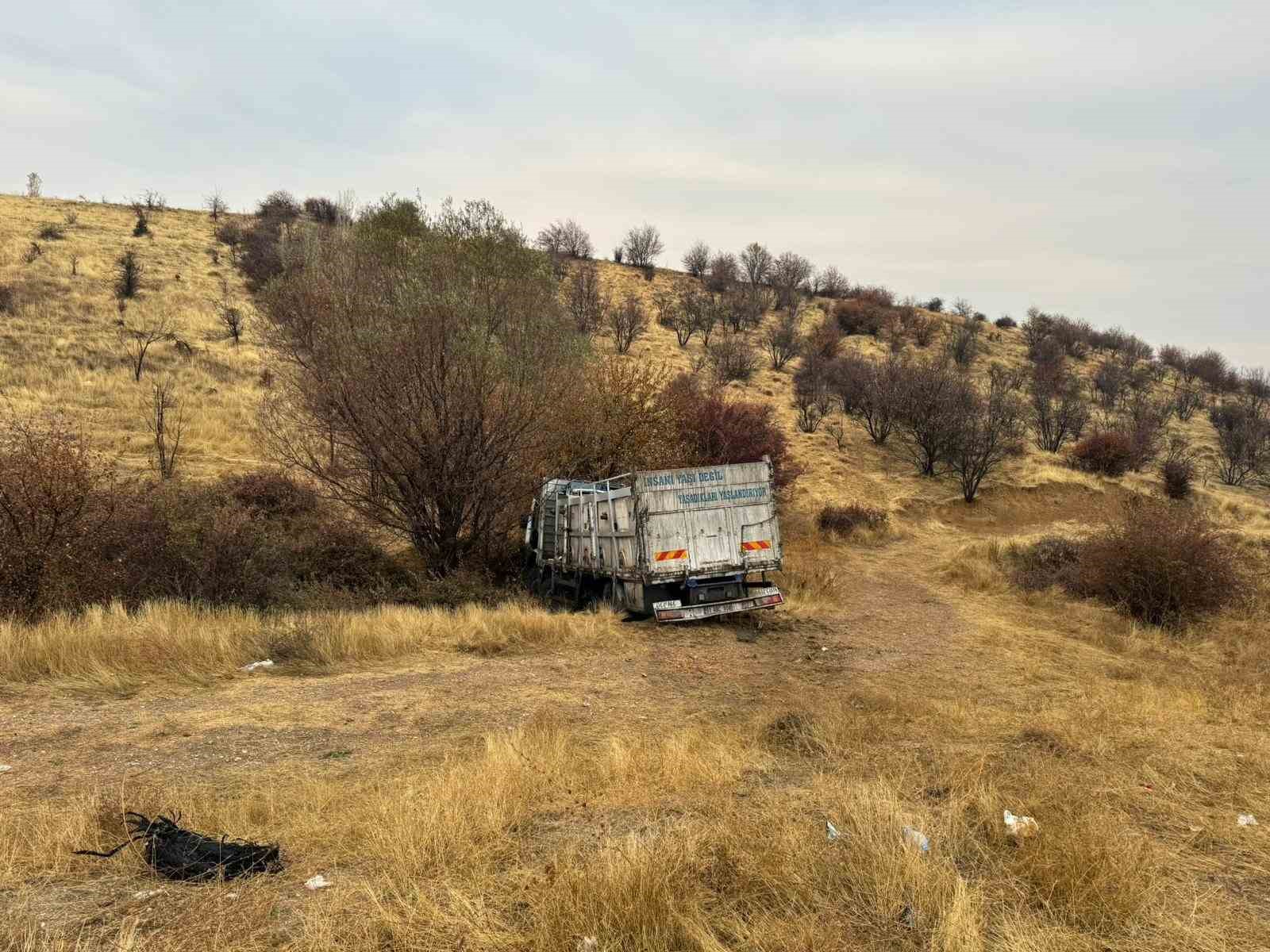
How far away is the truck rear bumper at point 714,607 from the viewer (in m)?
11.0

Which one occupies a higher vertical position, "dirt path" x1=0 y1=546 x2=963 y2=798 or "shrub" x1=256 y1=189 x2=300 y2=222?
"shrub" x1=256 y1=189 x2=300 y2=222

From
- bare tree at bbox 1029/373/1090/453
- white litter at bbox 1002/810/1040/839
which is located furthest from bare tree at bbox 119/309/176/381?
bare tree at bbox 1029/373/1090/453

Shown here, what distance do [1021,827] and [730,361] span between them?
34284 millimetres

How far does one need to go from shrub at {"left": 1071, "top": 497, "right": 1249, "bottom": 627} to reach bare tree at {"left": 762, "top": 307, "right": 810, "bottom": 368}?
2723cm

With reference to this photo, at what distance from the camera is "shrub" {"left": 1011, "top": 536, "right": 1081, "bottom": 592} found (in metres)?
14.8

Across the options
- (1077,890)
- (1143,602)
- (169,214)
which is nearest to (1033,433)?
(1143,602)

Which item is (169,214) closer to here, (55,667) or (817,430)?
(817,430)

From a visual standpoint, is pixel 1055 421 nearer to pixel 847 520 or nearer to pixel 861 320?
pixel 847 520

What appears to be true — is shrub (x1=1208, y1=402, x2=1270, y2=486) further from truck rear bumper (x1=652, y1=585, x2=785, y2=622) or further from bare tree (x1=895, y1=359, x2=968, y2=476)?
truck rear bumper (x1=652, y1=585, x2=785, y2=622)

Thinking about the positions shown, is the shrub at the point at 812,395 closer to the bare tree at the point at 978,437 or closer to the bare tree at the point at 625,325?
the bare tree at the point at 978,437

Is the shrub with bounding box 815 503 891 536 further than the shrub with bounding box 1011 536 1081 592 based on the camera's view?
Yes

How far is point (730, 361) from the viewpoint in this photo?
123ft

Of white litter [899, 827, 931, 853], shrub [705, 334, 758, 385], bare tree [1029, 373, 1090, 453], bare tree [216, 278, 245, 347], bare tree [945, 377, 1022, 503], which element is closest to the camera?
white litter [899, 827, 931, 853]

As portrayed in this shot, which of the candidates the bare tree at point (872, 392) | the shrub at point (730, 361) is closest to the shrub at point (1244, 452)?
the bare tree at point (872, 392)
